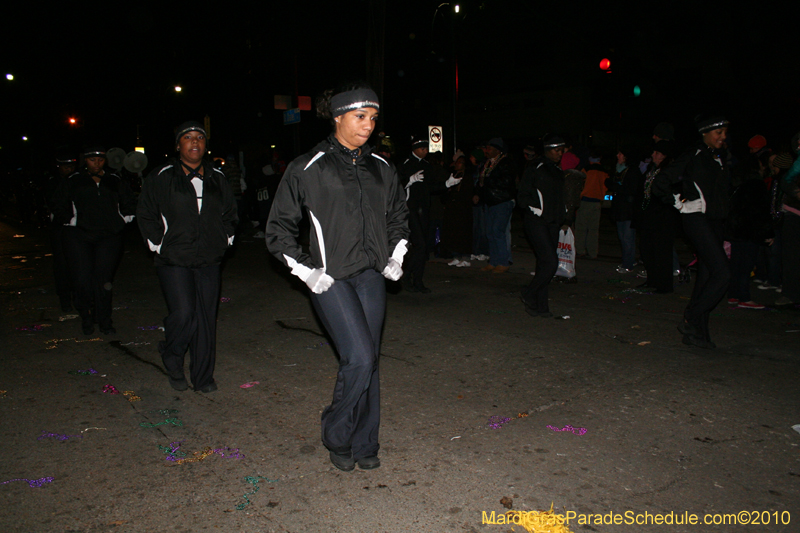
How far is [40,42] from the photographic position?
128 feet

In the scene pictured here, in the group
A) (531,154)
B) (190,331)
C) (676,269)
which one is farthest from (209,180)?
(676,269)

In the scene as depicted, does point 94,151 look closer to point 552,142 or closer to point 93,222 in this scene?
point 93,222

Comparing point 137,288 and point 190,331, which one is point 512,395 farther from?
point 137,288

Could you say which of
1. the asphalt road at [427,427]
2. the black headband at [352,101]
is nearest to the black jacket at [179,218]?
the asphalt road at [427,427]

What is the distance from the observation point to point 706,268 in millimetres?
5859

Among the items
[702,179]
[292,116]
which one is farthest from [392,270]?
[292,116]

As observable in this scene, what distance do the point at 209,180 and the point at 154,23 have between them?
130 ft

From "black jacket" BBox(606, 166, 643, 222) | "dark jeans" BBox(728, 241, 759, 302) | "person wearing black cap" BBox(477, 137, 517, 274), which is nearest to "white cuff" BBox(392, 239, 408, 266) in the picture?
"dark jeans" BBox(728, 241, 759, 302)

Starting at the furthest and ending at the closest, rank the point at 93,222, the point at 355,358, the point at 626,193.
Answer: the point at 626,193, the point at 93,222, the point at 355,358

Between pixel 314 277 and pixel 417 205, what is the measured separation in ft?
18.6

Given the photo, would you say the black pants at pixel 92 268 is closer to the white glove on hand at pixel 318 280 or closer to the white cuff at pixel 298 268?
the white cuff at pixel 298 268

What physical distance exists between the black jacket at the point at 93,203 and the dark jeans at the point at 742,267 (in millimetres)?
7096

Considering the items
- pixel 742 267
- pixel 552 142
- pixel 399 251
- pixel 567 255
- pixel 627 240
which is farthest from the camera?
pixel 627 240

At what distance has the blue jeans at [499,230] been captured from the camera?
1023 cm
